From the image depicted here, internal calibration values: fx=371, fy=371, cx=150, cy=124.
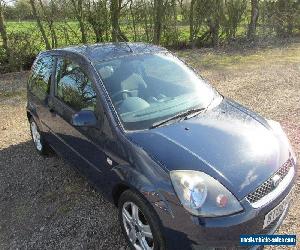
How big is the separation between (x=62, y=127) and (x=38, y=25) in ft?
31.0

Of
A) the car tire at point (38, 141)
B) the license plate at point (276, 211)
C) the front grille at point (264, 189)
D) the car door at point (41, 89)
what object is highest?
the car door at point (41, 89)

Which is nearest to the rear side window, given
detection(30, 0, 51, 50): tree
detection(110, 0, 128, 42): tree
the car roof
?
the car roof

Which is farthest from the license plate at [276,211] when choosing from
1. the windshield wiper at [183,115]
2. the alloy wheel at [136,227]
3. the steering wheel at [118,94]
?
the steering wheel at [118,94]

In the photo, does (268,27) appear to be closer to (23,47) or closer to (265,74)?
(265,74)

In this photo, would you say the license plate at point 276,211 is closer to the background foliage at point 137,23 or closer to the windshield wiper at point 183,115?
the windshield wiper at point 183,115

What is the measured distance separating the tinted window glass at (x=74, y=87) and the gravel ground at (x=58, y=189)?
114cm

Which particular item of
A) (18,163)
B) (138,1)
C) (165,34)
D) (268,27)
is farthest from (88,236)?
(268,27)

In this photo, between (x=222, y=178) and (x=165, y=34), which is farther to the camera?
(x=165, y=34)

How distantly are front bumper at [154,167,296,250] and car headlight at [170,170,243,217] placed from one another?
0.05 metres

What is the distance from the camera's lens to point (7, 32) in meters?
12.4

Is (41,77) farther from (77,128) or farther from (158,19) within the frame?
(158,19)

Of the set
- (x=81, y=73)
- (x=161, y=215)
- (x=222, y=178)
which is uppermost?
(x=81, y=73)

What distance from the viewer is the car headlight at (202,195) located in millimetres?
2820

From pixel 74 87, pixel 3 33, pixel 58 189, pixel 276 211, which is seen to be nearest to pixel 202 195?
pixel 276 211
